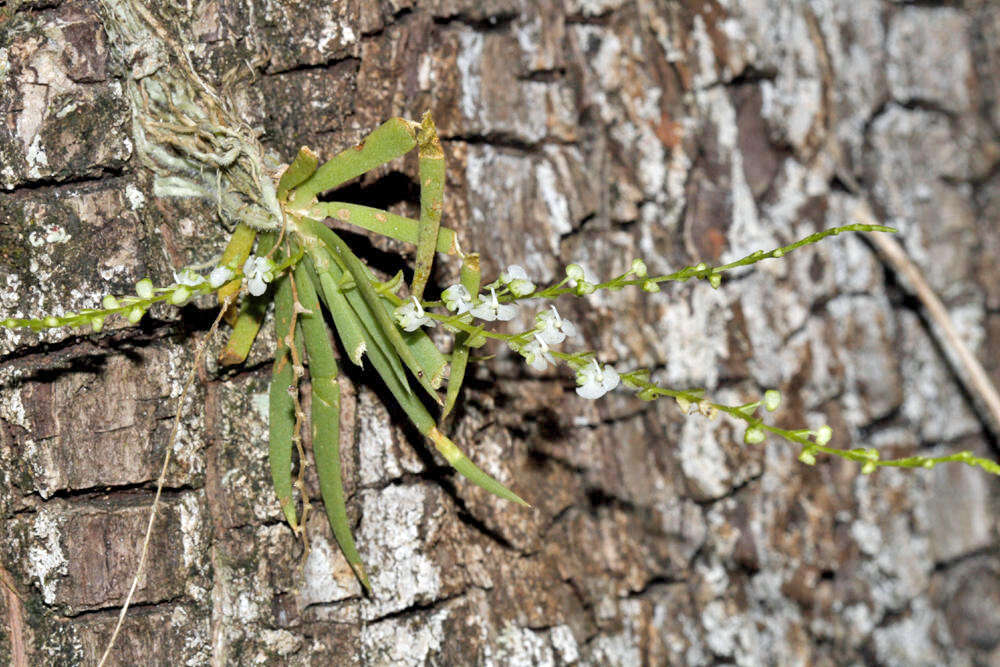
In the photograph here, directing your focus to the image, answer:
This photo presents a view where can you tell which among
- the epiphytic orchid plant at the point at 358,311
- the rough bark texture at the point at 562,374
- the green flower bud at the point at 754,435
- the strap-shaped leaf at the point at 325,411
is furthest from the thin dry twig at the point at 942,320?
the strap-shaped leaf at the point at 325,411

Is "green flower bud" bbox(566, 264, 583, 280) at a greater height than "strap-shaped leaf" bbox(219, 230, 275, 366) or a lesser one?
lesser

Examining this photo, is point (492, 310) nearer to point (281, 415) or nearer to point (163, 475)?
point (281, 415)

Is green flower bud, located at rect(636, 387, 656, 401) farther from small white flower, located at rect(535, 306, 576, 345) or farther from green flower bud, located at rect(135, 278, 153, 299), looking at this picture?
green flower bud, located at rect(135, 278, 153, 299)

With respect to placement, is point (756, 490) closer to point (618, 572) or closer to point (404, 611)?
point (618, 572)

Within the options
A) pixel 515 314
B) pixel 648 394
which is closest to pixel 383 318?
pixel 515 314

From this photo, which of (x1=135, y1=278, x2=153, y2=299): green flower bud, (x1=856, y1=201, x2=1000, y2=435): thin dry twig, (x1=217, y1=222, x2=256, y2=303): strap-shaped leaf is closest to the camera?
(x1=135, y1=278, x2=153, y2=299): green flower bud

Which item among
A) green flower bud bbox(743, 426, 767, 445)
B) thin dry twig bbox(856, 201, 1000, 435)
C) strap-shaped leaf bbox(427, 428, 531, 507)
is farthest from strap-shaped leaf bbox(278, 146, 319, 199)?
thin dry twig bbox(856, 201, 1000, 435)

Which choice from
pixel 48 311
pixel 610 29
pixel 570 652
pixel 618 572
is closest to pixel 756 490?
pixel 618 572
